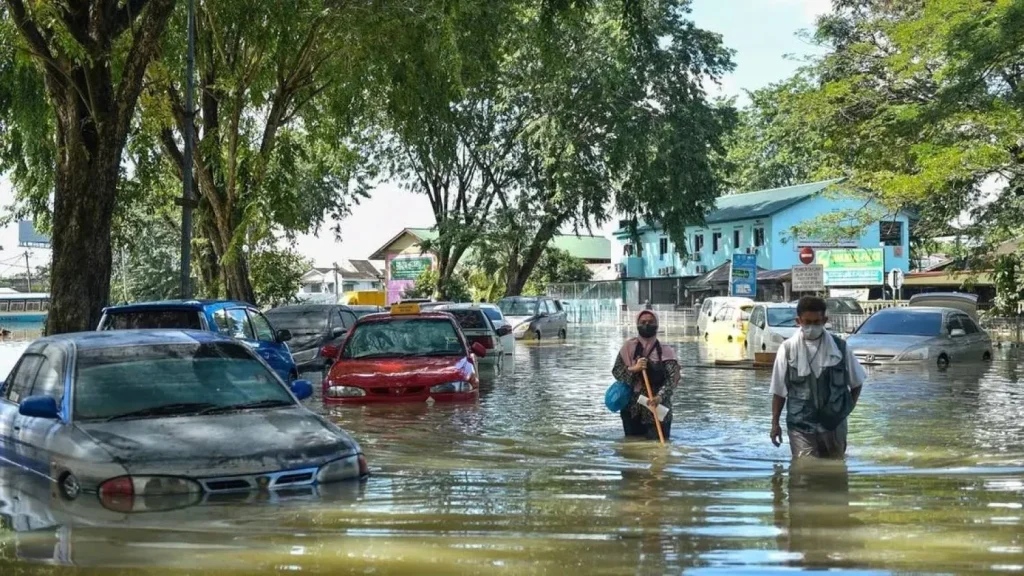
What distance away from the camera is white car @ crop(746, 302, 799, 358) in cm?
2864

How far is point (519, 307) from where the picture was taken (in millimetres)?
47312

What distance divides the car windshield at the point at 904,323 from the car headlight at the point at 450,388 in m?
12.6

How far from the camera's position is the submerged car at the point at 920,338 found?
23984 millimetres

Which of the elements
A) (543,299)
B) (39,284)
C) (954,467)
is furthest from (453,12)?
(39,284)

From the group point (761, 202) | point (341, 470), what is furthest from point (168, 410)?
point (761, 202)

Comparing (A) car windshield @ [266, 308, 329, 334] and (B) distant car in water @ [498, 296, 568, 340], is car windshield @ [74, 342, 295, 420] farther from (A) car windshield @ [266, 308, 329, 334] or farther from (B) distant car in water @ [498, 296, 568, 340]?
(B) distant car in water @ [498, 296, 568, 340]

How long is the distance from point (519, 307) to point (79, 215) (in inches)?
1260

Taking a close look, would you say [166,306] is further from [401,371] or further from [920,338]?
[920,338]

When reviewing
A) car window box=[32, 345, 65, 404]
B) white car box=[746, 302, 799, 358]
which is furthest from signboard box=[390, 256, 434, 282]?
car window box=[32, 345, 65, 404]

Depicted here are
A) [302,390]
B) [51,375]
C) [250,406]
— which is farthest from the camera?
[302,390]

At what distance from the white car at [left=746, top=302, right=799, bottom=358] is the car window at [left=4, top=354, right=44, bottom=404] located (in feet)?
67.6

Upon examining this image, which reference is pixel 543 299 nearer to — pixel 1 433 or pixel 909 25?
pixel 909 25

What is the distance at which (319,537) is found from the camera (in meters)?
7.00

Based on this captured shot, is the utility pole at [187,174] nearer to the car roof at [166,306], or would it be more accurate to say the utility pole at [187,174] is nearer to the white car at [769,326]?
the car roof at [166,306]
